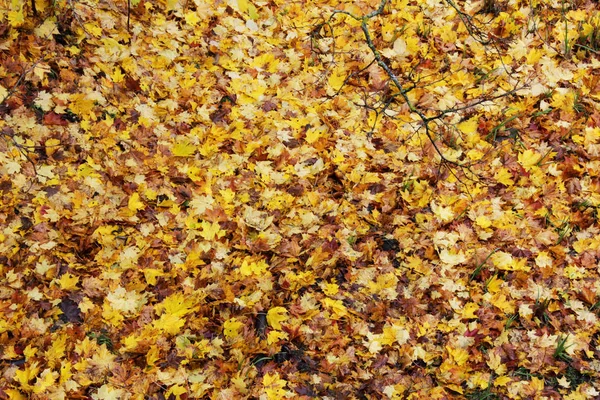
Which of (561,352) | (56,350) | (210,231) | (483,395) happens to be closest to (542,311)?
(561,352)

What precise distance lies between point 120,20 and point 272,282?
8.27ft

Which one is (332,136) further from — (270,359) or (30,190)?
(30,190)

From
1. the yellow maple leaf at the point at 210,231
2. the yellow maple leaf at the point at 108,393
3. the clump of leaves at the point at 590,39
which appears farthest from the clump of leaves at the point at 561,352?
the clump of leaves at the point at 590,39

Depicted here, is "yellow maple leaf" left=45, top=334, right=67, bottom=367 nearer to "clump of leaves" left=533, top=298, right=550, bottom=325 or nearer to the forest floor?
the forest floor

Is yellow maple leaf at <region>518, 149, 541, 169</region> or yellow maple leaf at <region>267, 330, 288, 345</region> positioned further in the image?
yellow maple leaf at <region>518, 149, 541, 169</region>

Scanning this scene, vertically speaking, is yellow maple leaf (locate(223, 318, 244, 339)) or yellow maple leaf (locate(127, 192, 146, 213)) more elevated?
yellow maple leaf (locate(127, 192, 146, 213))

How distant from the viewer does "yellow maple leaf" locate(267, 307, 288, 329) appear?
2.86 meters

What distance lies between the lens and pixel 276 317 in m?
2.87

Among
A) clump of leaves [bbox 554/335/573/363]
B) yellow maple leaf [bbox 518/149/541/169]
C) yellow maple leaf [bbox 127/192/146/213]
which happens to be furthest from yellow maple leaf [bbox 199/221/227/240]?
yellow maple leaf [bbox 518/149/541/169]

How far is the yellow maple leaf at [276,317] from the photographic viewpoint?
2857mm

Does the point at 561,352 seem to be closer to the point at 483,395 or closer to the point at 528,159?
the point at 483,395

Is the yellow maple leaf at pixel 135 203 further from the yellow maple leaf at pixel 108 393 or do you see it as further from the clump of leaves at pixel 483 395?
the clump of leaves at pixel 483 395

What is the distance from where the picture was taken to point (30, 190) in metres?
3.14

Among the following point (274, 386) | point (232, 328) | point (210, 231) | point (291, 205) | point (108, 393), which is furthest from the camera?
point (291, 205)
